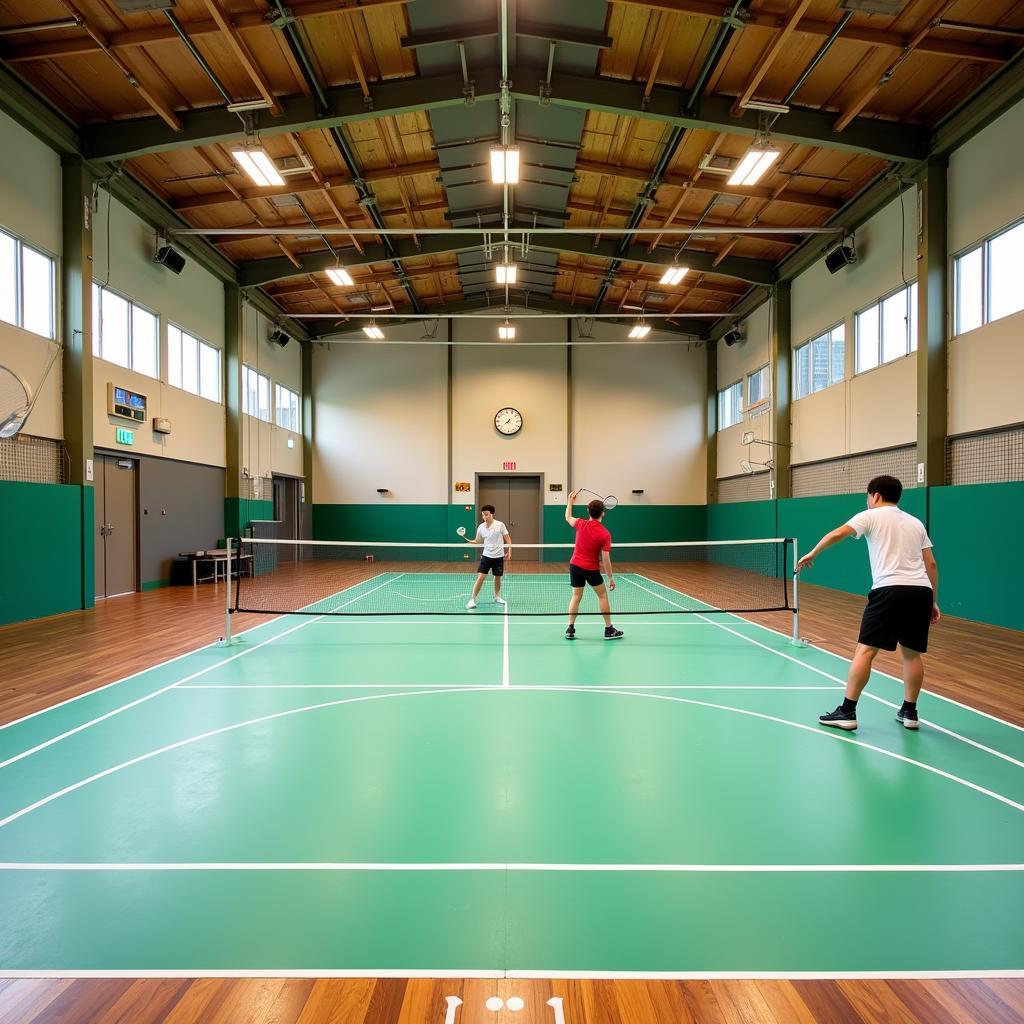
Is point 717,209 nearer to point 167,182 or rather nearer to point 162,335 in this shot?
point 167,182

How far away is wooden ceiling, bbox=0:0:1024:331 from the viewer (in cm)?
840

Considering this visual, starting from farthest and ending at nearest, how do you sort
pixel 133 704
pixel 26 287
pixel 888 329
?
1. pixel 888 329
2. pixel 26 287
3. pixel 133 704

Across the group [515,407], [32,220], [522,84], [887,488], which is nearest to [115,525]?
[32,220]

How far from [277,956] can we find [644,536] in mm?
20880

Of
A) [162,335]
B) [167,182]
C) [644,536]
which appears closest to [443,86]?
[167,182]

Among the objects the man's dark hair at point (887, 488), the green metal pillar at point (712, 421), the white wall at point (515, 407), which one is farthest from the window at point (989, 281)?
the white wall at point (515, 407)

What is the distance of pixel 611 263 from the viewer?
705 inches

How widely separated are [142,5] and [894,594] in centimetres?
1027

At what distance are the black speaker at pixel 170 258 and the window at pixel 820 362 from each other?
573 inches

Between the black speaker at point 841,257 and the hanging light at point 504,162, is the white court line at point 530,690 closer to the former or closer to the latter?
the hanging light at point 504,162

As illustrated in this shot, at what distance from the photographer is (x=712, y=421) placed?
2225 centimetres

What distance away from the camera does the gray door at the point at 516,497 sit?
887 inches

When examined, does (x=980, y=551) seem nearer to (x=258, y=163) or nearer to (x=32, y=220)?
(x=258, y=163)

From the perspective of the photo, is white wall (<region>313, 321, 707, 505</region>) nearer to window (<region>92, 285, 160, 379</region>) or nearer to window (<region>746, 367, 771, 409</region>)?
window (<region>746, 367, 771, 409</region>)
